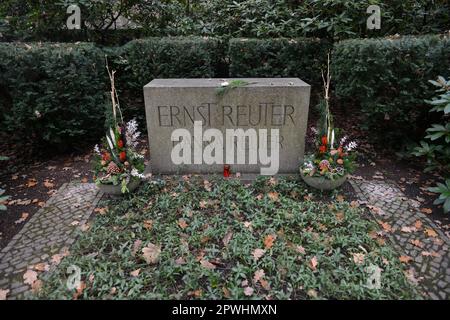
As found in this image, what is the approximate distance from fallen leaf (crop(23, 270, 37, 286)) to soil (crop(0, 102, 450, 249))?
2.31 ft

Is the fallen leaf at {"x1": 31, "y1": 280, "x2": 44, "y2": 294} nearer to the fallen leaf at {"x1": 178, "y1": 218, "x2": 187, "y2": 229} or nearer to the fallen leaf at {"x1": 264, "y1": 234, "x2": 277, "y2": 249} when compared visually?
the fallen leaf at {"x1": 178, "y1": 218, "x2": 187, "y2": 229}

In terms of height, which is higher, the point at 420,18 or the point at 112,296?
the point at 420,18

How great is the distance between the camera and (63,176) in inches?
182

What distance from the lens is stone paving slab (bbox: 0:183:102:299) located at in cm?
280

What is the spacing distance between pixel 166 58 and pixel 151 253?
3.90 metres

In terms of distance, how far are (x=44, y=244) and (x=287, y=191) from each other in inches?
112

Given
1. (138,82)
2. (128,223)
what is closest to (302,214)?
(128,223)

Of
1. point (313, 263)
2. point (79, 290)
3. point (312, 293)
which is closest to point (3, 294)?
point (79, 290)

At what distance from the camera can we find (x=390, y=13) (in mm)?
6102

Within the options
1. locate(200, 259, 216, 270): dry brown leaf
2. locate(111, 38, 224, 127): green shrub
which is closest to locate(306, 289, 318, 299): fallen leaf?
locate(200, 259, 216, 270): dry brown leaf

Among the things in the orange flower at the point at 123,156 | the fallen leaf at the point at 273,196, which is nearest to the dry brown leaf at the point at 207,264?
the fallen leaf at the point at 273,196

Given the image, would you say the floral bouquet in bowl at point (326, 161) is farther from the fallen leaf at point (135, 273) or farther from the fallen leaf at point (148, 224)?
the fallen leaf at point (135, 273)

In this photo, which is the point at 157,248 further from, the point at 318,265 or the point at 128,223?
the point at 318,265

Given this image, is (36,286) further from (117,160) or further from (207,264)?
(117,160)
